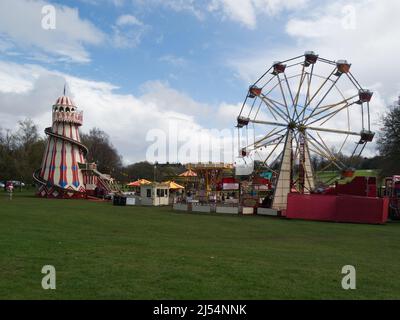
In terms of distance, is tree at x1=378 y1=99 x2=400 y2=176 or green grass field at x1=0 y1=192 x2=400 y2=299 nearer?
green grass field at x1=0 y1=192 x2=400 y2=299

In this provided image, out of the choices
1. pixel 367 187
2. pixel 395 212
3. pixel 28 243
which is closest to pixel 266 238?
pixel 28 243

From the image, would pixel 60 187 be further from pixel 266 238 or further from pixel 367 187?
pixel 266 238

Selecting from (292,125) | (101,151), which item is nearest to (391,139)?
(292,125)

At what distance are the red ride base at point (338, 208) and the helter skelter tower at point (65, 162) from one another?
117ft

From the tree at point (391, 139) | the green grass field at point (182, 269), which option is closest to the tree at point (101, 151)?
the tree at point (391, 139)

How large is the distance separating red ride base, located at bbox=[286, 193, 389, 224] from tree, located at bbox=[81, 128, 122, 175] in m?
68.4

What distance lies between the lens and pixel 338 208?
3066cm

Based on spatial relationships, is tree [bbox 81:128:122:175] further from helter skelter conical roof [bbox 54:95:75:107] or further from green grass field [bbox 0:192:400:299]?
green grass field [bbox 0:192:400:299]

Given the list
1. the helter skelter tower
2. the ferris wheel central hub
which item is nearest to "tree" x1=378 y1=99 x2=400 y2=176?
the ferris wheel central hub

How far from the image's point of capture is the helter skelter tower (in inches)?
2345

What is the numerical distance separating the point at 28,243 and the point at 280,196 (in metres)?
25.4

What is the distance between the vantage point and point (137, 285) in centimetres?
812

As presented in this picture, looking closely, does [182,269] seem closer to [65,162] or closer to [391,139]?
[391,139]

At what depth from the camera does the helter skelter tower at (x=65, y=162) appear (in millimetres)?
59562
